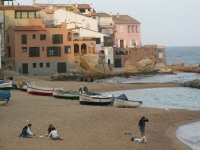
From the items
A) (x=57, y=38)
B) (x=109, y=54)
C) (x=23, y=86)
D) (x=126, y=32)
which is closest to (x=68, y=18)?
(x=109, y=54)

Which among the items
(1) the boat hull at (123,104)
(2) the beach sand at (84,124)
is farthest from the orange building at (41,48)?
(1) the boat hull at (123,104)

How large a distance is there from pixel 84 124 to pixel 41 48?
4017 cm

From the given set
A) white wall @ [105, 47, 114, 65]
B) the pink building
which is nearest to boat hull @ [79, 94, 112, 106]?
white wall @ [105, 47, 114, 65]

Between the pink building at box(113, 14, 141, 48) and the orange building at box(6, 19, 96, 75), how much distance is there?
81.1 feet

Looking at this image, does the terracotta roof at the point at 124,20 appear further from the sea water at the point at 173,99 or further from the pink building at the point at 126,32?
the sea water at the point at 173,99

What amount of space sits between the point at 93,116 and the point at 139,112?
5.72m

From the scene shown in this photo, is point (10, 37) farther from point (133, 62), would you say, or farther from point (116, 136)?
point (116, 136)

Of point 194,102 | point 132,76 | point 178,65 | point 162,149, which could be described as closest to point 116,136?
point 162,149

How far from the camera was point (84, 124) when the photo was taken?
2914 cm

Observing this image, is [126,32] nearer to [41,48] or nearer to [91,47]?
[91,47]

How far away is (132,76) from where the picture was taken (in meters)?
77.3

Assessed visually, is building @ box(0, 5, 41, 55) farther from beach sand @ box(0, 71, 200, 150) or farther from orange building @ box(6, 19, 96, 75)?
beach sand @ box(0, 71, 200, 150)

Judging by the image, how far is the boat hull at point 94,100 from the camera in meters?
38.4

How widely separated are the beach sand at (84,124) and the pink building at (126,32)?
51824 millimetres
